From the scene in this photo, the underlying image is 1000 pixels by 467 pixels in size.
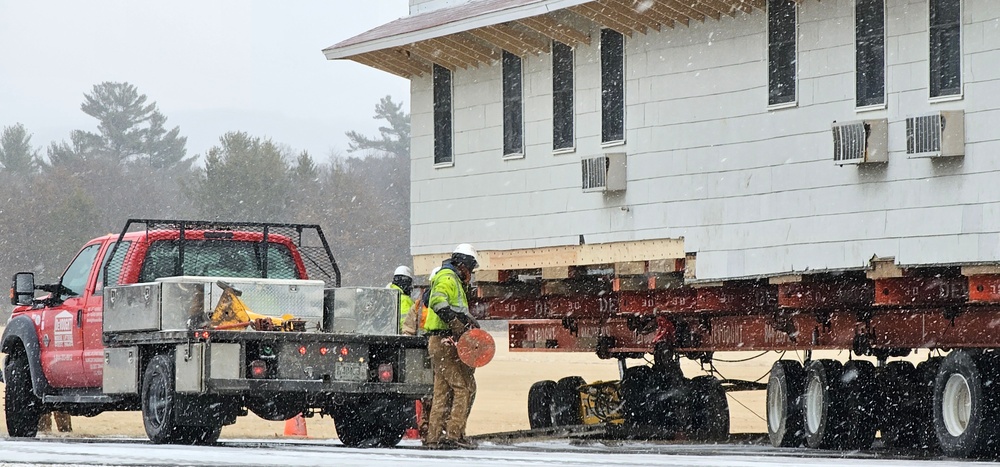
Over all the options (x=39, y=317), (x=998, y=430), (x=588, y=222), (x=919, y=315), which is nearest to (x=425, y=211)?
(x=588, y=222)

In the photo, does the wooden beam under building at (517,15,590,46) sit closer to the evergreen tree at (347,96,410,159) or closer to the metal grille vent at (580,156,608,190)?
the metal grille vent at (580,156,608,190)

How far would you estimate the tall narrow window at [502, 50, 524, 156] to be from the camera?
2009 centimetres

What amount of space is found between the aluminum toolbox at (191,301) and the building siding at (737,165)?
13.4 feet

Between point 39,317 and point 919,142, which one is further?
point 39,317

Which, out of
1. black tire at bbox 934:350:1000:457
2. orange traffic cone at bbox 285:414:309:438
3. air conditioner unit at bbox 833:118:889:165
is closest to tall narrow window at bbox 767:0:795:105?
air conditioner unit at bbox 833:118:889:165

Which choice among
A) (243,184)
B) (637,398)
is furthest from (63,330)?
(243,184)

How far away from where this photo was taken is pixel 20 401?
58.2 ft

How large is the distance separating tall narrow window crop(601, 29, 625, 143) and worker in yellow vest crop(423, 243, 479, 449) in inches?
162

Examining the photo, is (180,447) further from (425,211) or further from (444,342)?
(425,211)

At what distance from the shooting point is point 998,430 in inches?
567

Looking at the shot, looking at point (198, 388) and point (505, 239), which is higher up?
point (505, 239)

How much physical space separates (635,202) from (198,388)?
5.72 metres

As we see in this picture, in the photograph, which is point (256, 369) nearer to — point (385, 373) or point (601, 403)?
point (385, 373)

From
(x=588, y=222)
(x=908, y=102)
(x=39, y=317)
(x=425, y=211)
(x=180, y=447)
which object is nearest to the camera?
(x=180, y=447)
